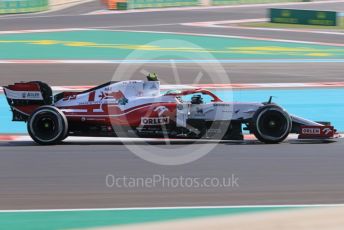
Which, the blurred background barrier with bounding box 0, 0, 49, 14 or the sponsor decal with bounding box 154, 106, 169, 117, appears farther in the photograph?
the blurred background barrier with bounding box 0, 0, 49, 14

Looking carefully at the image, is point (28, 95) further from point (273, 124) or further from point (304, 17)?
point (304, 17)

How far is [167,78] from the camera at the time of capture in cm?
2244

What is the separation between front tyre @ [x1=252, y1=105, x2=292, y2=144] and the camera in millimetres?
12172

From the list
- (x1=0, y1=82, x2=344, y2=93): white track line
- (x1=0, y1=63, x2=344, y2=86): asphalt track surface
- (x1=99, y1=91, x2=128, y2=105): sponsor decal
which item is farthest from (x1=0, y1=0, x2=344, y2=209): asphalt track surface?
(x1=0, y1=63, x2=344, y2=86): asphalt track surface

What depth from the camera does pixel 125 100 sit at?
40.7ft

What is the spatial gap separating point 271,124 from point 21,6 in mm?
43364

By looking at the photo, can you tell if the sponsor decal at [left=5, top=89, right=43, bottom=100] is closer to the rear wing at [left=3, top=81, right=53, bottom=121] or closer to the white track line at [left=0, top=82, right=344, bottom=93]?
the rear wing at [left=3, top=81, right=53, bottom=121]

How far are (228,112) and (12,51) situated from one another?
18.1 m

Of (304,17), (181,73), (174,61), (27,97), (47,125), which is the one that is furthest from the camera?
(304,17)

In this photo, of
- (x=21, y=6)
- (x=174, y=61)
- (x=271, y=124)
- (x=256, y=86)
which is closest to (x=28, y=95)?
(x=271, y=124)

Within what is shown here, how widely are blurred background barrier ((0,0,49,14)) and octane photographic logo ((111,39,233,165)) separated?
18.4m

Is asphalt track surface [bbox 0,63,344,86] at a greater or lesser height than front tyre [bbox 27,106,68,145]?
lesser

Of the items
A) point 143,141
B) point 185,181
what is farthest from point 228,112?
point 185,181

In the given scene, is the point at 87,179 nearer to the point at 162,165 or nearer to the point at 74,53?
the point at 162,165
